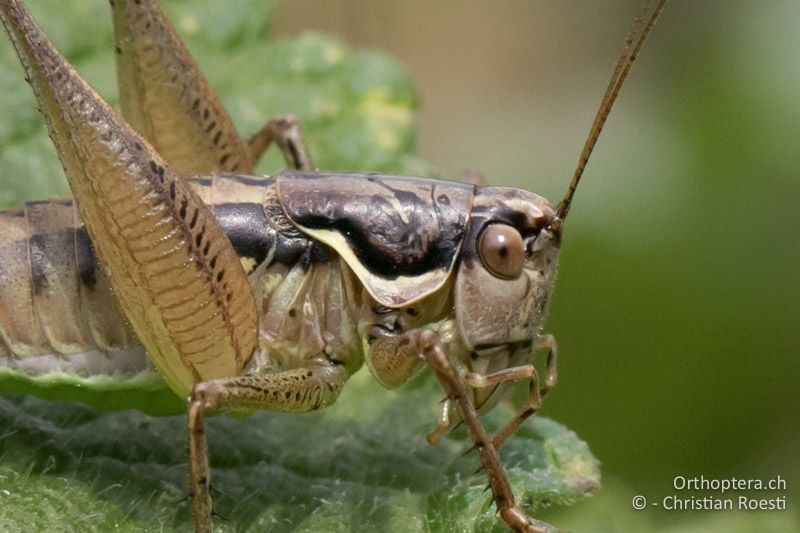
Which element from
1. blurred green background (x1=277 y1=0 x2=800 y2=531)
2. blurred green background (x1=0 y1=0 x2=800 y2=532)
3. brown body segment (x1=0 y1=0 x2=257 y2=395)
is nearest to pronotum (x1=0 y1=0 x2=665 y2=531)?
brown body segment (x1=0 y1=0 x2=257 y2=395)

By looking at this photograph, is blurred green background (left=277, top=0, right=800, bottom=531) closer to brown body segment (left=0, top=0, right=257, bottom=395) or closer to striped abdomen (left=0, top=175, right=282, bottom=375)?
brown body segment (left=0, top=0, right=257, bottom=395)

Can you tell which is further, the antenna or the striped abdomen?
the striped abdomen

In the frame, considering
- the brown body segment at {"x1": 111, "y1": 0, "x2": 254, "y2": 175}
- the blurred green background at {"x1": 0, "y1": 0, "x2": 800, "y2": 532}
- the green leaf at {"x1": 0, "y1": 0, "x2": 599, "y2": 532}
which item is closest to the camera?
the green leaf at {"x1": 0, "y1": 0, "x2": 599, "y2": 532}

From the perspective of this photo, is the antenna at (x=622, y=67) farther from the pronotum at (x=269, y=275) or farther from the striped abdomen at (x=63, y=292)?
the striped abdomen at (x=63, y=292)

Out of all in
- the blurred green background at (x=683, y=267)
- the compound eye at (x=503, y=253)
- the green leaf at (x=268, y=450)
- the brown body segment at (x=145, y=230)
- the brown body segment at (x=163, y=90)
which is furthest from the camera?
the blurred green background at (x=683, y=267)

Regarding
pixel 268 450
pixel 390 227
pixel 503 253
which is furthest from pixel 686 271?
pixel 268 450

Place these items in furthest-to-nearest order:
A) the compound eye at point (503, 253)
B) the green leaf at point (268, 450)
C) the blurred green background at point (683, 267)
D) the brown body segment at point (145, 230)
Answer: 1. the blurred green background at point (683, 267)
2. the compound eye at point (503, 253)
3. the green leaf at point (268, 450)
4. the brown body segment at point (145, 230)

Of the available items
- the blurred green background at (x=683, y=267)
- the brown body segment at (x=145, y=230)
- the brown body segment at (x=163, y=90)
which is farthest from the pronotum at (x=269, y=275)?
the blurred green background at (x=683, y=267)
